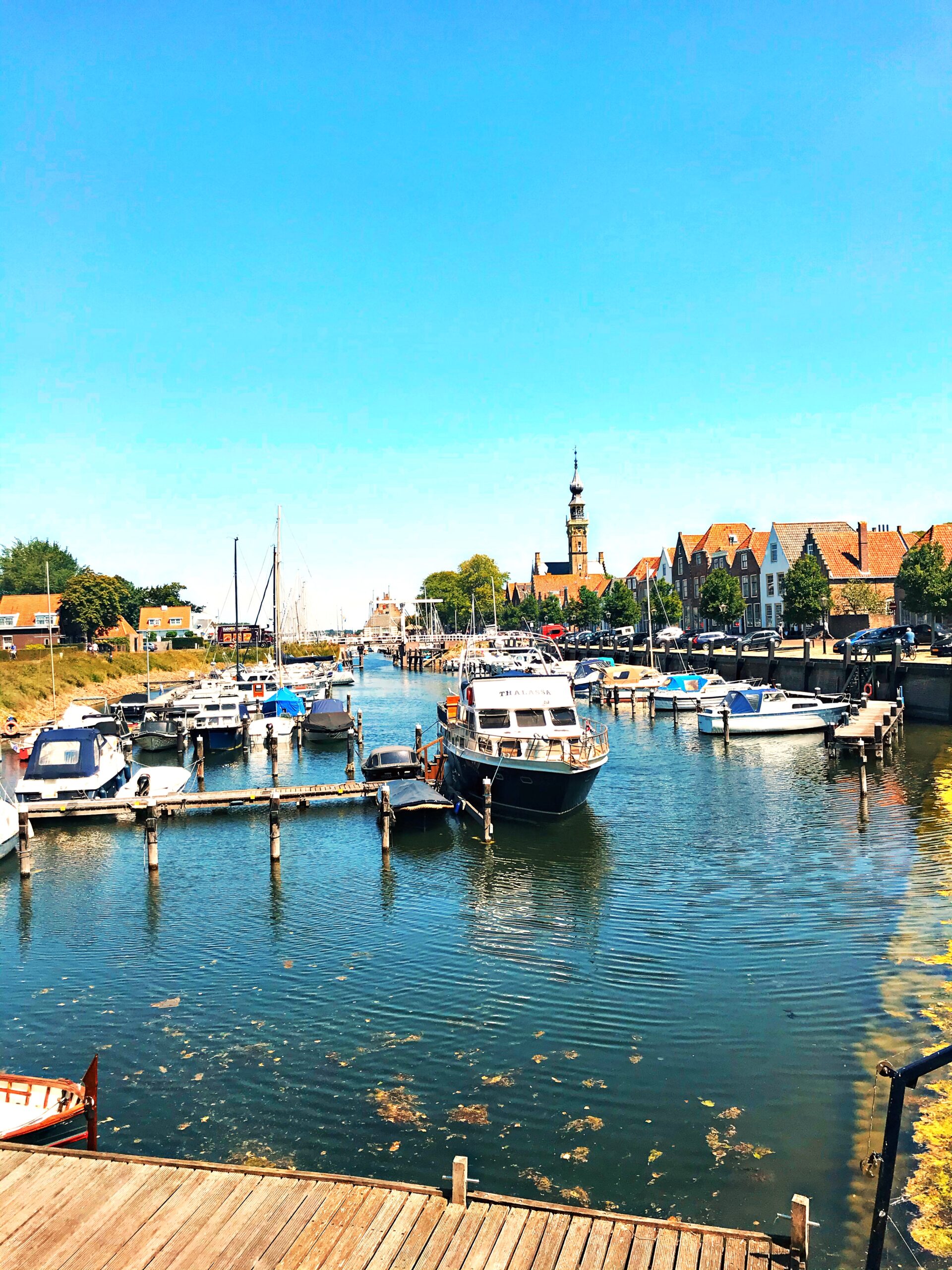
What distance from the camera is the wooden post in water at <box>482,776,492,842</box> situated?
31891 mm

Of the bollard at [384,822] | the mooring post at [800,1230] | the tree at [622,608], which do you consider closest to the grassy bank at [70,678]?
the bollard at [384,822]

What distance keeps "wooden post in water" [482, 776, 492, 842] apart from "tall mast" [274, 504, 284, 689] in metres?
40.8

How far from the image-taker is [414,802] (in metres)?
32.9

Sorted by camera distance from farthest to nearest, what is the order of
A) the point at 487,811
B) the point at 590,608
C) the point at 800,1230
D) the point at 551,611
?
1. the point at 551,611
2. the point at 590,608
3. the point at 487,811
4. the point at 800,1230

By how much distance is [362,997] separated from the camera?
1867 centimetres

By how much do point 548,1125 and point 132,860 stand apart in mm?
21063

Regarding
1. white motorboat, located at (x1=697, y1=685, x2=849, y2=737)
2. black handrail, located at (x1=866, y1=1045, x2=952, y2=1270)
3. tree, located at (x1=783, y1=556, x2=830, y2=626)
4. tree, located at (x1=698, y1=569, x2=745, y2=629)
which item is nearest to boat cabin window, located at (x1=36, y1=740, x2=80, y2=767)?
black handrail, located at (x1=866, y1=1045, x2=952, y2=1270)

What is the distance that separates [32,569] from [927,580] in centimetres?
15128

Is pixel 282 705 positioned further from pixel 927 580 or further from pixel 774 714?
pixel 927 580

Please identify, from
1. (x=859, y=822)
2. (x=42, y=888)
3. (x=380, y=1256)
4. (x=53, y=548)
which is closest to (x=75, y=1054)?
(x=380, y=1256)

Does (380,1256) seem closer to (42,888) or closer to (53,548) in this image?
(42,888)

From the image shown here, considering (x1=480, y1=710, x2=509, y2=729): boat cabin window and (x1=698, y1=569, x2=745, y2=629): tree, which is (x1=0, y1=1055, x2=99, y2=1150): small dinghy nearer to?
(x1=480, y1=710, x2=509, y2=729): boat cabin window

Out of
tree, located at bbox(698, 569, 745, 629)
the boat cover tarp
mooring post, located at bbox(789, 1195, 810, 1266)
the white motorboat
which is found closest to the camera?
mooring post, located at bbox(789, 1195, 810, 1266)

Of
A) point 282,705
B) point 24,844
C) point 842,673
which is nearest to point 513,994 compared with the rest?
point 24,844
